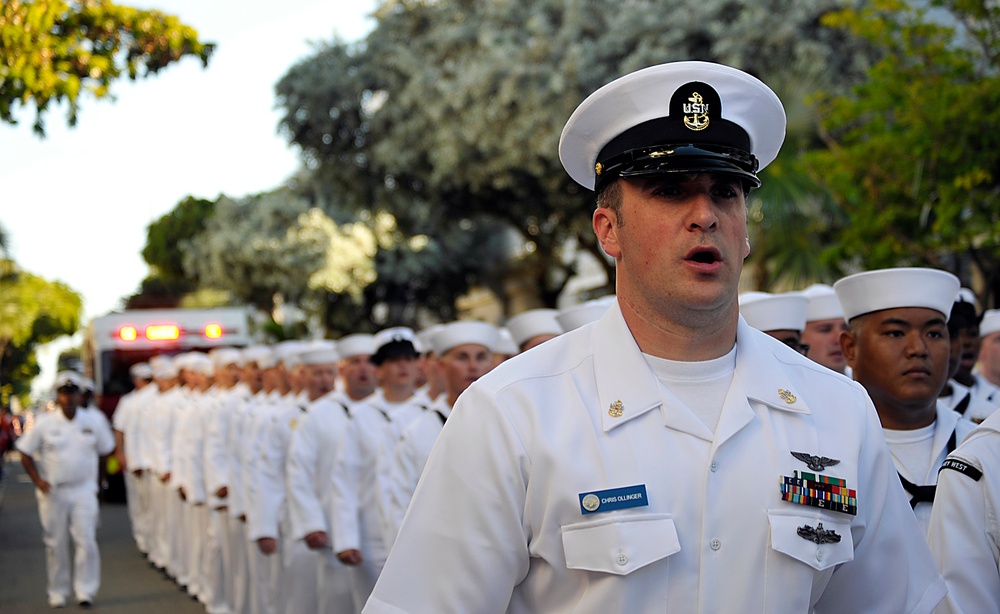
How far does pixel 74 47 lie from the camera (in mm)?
9086

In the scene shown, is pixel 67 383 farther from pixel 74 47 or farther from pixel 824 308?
pixel 824 308

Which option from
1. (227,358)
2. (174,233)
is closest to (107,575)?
(227,358)

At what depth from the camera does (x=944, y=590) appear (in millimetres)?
2709

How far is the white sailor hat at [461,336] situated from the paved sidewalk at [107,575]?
5.57 m

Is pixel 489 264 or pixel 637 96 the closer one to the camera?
pixel 637 96

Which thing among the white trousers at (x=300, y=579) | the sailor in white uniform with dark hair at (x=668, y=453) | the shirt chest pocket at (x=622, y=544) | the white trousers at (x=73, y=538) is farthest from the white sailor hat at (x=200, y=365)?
the shirt chest pocket at (x=622, y=544)

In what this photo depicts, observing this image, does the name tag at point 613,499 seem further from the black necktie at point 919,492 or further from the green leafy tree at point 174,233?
the green leafy tree at point 174,233

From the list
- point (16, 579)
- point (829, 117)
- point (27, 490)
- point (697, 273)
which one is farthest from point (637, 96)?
point (27, 490)

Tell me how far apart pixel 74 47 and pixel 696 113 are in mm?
7366

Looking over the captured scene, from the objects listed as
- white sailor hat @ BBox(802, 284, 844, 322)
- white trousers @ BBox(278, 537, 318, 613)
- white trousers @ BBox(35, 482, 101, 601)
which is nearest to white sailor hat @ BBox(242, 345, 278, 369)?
white trousers @ BBox(35, 482, 101, 601)

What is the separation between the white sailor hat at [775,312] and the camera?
6184mm

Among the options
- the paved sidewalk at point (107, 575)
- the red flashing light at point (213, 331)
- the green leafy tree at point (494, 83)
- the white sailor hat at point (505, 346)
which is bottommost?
the paved sidewalk at point (107, 575)

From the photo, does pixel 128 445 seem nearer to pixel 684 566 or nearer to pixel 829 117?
pixel 829 117

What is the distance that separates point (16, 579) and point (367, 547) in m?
8.54
